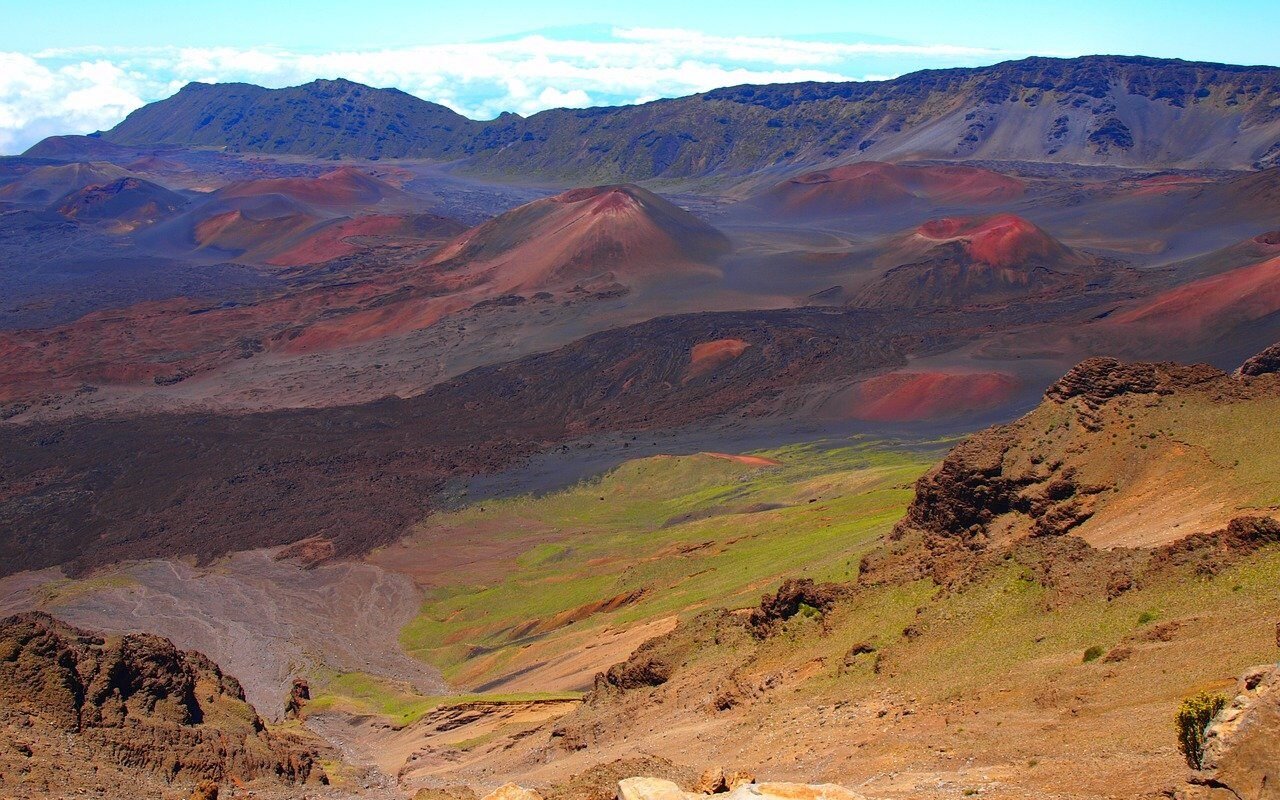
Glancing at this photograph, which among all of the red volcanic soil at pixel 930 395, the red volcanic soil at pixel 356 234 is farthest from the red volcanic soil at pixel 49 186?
the red volcanic soil at pixel 930 395

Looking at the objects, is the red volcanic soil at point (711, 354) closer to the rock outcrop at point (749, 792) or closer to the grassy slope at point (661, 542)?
the grassy slope at point (661, 542)

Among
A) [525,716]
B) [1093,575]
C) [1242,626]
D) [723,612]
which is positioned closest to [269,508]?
[525,716]

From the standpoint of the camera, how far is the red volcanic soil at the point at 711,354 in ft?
263

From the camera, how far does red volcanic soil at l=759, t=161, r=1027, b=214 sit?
6033 inches

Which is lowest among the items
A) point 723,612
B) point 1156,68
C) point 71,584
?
point 71,584

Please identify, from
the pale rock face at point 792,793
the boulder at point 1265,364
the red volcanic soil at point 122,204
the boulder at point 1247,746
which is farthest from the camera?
the red volcanic soil at point 122,204

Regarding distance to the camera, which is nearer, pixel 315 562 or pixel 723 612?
pixel 723 612

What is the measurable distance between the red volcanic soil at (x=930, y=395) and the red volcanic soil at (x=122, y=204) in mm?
137032

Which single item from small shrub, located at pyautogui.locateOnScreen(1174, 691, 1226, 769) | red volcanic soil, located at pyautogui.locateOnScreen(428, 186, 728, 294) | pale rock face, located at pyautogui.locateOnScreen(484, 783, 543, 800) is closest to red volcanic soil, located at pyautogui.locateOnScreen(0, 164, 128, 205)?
red volcanic soil, located at pyautogui.locateOnScreen(428, 186, 728, 294)

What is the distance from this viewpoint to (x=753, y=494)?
171ft

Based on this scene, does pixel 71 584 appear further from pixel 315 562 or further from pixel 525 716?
pixel 525 716

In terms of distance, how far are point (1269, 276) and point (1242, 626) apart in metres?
70.6

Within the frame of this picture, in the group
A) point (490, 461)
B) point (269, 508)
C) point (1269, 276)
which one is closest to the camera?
point (269, 508)

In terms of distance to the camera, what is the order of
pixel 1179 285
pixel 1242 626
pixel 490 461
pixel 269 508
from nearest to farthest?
pixel 1242 626 → pixel 269 508 → pixel 490 461 → pixel 1179 285
